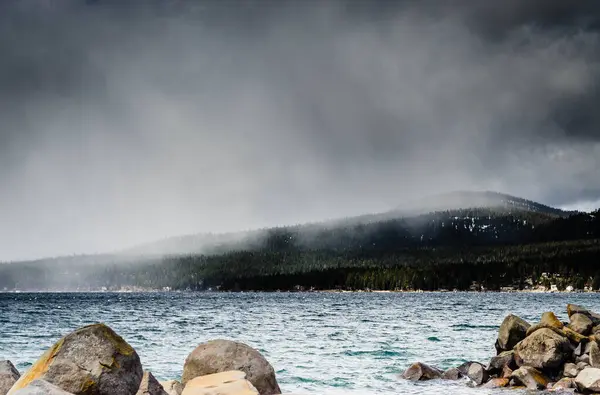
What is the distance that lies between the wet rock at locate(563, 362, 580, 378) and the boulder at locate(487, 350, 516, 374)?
2236 mm

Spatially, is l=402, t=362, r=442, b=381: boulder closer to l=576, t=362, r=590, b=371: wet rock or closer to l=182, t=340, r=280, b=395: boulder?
l=576, t=362, r=590, b=371: wet rock

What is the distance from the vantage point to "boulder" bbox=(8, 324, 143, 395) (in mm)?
14406

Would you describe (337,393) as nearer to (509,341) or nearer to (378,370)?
(378,370)

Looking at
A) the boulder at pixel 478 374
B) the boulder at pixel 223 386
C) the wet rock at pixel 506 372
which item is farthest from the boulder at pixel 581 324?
the boulder at pixel 223 386

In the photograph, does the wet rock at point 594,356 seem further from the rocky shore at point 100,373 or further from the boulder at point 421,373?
the rocky shore at point 100,373

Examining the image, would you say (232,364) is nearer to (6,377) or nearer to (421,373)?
(6,377)

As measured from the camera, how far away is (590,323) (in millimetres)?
29859

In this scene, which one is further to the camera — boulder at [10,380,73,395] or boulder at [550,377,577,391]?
boulder at [550,377,577,391]

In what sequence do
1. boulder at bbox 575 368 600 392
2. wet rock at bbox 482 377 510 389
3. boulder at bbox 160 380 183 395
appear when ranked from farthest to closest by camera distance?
wet rock at bbox 482 377 510 389 < boulder at bbox 575 368 600 392 < boulder at bbox 160 380 183 395

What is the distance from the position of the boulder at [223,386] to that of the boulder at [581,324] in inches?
850

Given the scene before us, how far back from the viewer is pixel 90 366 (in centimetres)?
1466

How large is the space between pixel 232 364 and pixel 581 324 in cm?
2016

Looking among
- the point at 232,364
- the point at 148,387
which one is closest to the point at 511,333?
the point at 232,364

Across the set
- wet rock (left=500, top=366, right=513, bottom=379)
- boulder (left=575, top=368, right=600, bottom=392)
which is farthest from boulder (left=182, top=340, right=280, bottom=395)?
boulder (left=575, top=368, right=600, bottom=392)
